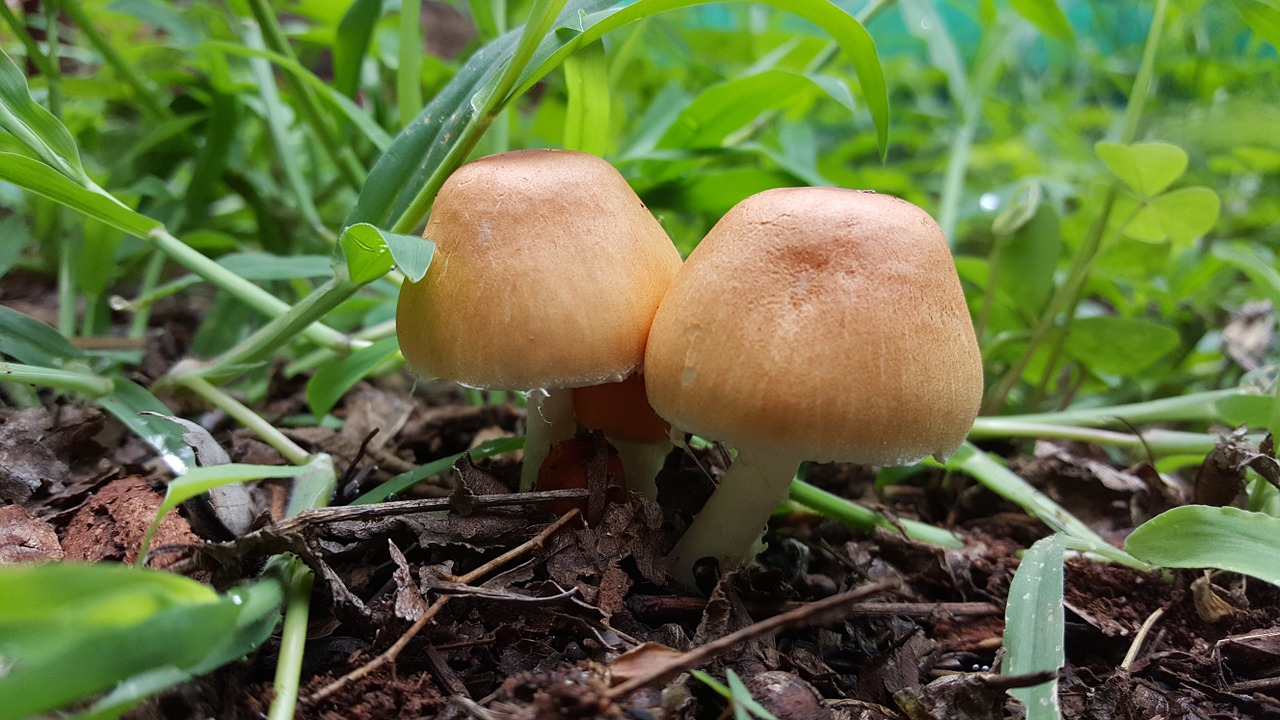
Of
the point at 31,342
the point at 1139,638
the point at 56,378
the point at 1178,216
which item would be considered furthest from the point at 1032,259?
the point at 31,342

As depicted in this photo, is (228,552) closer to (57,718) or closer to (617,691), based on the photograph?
(57,718)

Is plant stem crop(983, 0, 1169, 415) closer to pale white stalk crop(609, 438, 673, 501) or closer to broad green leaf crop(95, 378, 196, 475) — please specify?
pale white stalk crop(609, 438, 673, 501)

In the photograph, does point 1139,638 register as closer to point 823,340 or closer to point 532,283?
point 823,340

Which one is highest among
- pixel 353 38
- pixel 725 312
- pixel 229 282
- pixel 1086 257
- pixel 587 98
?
pixel 353 38

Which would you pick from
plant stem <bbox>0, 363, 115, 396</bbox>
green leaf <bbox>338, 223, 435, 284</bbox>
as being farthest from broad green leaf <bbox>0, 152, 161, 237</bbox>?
green leaf <bbox>338, 223, 435, 284</bbox>

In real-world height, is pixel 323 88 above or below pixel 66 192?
above

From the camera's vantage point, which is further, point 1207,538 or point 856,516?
point 856,516

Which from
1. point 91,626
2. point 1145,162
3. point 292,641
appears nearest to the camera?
point 91,626
